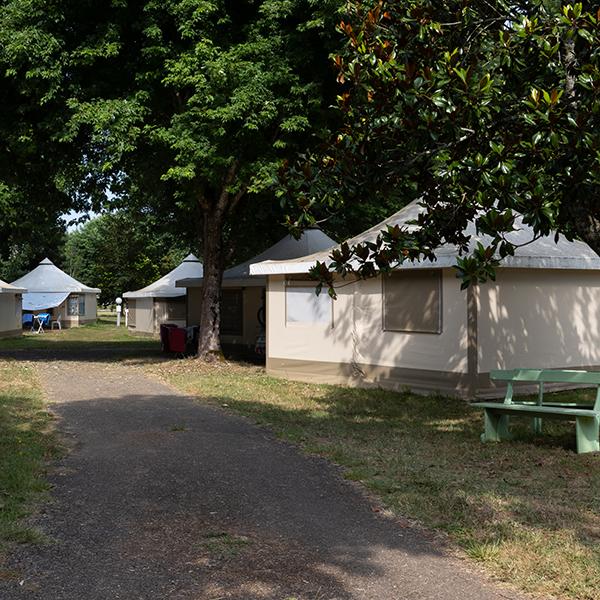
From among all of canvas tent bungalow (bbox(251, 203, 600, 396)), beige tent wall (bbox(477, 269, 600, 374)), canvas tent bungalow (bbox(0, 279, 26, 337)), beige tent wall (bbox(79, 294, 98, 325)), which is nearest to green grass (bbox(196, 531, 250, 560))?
canvas tent bungalow (bbox(251, 203, 600, 396))

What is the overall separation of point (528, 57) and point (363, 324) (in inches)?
292

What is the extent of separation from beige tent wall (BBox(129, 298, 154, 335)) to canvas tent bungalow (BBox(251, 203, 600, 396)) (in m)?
20.9

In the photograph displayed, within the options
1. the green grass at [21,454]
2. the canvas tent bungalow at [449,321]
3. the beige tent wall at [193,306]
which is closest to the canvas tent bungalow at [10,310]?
the beige tent wall at [193,306]

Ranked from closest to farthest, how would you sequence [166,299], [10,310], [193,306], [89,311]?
[193,306]
[10,310]
[166,299]
[89,311]

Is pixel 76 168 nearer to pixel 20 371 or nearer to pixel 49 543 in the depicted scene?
pixel 20 371

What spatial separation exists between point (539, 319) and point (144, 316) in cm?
2558

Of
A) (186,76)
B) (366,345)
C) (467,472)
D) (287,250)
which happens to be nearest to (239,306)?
(287,250)

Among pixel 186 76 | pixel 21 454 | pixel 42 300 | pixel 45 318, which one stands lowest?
pixel 21 454

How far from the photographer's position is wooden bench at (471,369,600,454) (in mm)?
7398

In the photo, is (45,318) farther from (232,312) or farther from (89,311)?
(232,312)

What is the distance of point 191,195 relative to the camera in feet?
52.0

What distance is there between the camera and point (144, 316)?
35.2m

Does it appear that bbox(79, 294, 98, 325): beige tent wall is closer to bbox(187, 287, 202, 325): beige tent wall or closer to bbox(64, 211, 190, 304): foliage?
bbox(64, 211, 190, 304): foliage

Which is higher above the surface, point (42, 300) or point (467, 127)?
point (467, 127)
